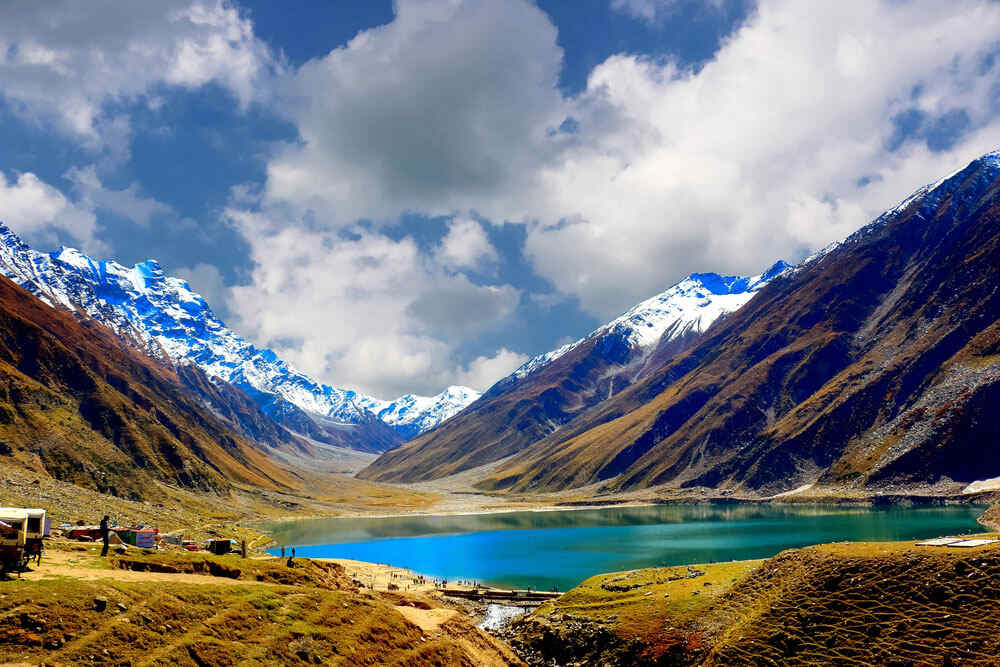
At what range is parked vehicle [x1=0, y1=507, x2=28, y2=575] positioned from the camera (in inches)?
1314

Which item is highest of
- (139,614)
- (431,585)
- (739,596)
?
(139,614)

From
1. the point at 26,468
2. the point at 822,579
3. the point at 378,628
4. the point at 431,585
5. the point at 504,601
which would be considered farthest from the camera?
the point at 26,468

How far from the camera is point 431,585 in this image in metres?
93.6

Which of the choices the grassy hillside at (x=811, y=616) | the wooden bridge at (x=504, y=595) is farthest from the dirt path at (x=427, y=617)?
the wooden bridge at (x=504, y=595)

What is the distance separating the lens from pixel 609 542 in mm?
150625

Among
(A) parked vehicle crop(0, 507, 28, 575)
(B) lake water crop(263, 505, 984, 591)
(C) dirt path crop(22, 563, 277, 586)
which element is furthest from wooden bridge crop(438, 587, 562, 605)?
(A) parked vehicle crop(0, 507, 28, 575)

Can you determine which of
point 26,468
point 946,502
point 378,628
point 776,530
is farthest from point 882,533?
point 26,468

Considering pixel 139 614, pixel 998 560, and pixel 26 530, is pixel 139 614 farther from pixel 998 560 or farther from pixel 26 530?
pixel 998 560

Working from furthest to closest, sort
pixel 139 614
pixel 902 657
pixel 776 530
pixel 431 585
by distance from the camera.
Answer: pixel 776 530 → pixel 431 585 → pixel 902 657 → pixel 139 614

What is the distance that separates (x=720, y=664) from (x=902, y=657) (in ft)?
37.0

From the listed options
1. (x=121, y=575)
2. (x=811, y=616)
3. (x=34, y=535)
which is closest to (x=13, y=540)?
(x=34, y=535)

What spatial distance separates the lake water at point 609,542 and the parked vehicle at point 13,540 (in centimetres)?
6911

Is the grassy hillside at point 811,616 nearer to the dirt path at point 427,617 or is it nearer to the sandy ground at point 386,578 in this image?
the dirt path at point 427,617

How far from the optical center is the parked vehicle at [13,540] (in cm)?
3338
